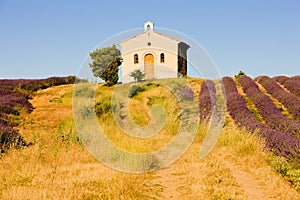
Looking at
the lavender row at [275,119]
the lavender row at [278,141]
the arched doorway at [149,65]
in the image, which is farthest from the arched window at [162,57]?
the lavender row at [278,141]

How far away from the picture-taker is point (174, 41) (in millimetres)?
26625

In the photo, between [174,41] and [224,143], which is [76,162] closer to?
Answer: [224,143]

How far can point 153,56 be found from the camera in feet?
87.2

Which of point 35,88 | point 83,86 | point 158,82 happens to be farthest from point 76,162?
point 35,88

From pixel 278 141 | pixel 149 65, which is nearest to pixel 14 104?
pixel 278 141

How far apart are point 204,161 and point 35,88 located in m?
19.0

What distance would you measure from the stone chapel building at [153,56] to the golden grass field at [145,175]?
57.9 feet

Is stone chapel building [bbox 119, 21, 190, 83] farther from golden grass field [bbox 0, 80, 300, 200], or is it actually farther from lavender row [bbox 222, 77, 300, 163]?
golden grass field [bbox 0, 80, 300, 200]

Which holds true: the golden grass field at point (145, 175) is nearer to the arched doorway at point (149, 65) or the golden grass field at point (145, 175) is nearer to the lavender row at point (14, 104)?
the lavender row at point (14, 104)

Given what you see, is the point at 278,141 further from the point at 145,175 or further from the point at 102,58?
the point at 102,58

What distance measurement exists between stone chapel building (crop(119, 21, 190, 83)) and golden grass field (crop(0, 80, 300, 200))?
17635mm

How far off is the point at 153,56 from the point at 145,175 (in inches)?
833

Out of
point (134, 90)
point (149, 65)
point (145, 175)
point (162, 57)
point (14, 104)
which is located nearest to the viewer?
point (145, 175)

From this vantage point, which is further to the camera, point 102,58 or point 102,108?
point 102,58
